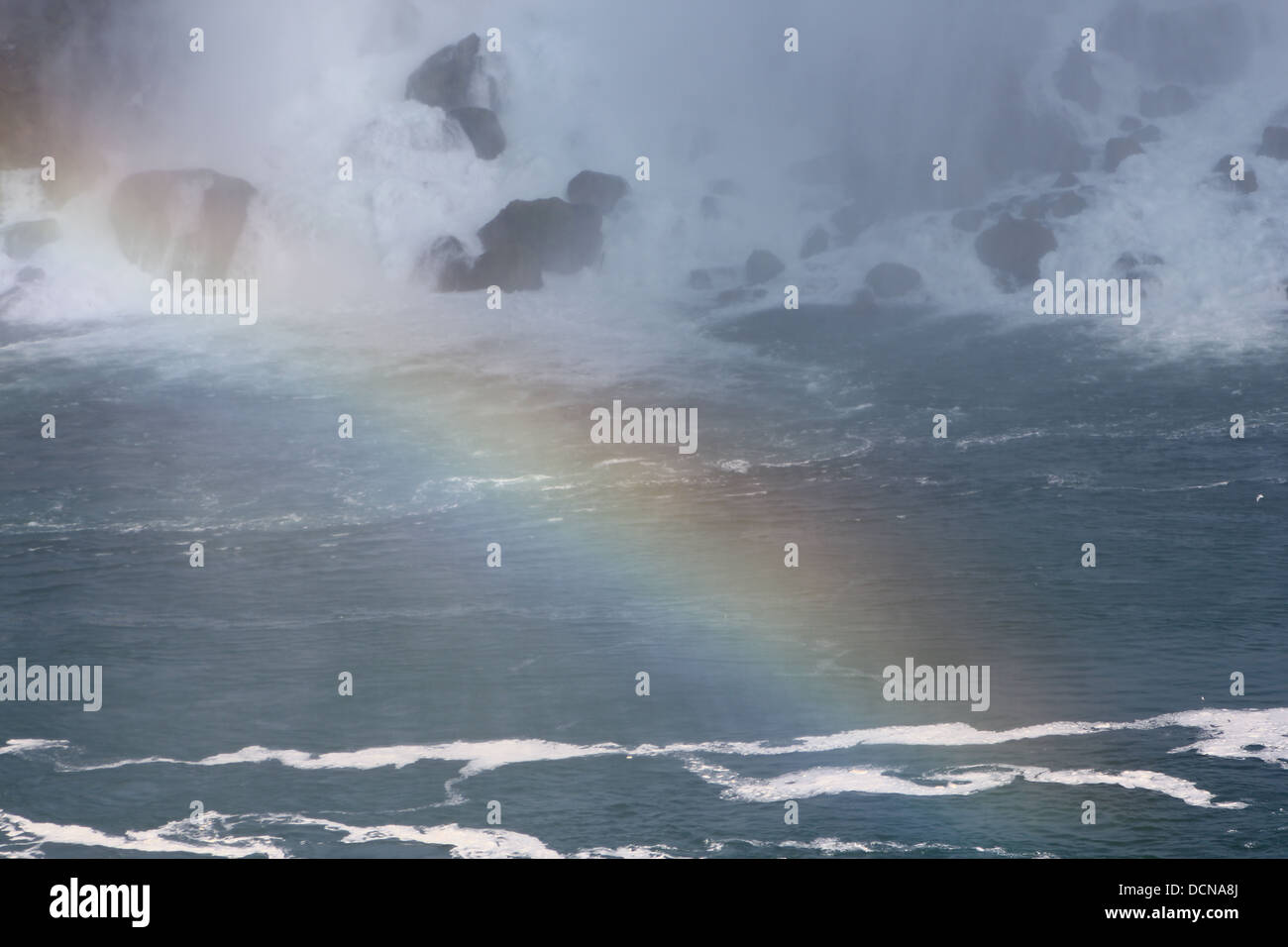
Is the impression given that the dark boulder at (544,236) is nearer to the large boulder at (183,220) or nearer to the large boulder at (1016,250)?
the large boulder at (183,220)

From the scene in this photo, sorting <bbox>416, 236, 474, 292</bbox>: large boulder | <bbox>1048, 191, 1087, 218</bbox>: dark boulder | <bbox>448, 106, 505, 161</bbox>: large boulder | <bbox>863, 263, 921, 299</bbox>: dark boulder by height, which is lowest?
<bbox>863, 263, 921, 299</bbox>: dark boulder

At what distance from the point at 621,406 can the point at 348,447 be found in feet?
51.9

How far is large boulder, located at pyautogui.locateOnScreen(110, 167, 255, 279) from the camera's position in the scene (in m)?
132

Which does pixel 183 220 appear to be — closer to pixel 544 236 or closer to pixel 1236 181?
pixel 544 236

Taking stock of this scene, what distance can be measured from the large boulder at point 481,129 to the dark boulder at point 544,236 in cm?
692

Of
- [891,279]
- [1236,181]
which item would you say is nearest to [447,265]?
[891,279]

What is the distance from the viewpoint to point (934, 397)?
4434 inches

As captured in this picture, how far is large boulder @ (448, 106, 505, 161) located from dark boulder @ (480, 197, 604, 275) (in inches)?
272

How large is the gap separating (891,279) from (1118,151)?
20094 mm

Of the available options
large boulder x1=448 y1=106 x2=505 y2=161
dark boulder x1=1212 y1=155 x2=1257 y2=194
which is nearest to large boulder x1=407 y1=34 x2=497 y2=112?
large boulder x1=448 y1=106 x2=505 y2=161

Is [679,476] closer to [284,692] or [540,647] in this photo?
[540,647]

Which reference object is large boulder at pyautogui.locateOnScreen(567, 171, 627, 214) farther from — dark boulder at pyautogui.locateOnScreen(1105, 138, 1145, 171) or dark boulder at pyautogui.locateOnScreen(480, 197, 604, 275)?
dark boulder at pyautogui.locateOnScreen(1105, 138, 1145, 171)
